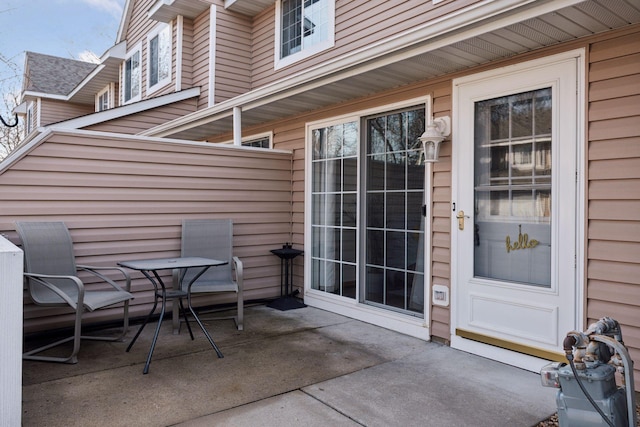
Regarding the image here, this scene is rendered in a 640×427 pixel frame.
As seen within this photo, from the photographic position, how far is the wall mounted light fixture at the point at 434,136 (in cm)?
362

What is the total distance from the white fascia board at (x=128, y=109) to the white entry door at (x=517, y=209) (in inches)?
206

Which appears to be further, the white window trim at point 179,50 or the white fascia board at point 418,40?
the white window trim at point 179,50

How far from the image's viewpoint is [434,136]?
11.8ft

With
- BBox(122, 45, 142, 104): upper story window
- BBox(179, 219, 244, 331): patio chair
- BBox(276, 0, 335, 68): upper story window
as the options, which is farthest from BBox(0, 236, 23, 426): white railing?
BBox(122, 45, 142, 104): upper story window

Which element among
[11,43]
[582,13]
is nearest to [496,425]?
[582,13]

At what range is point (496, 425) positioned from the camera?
2.36 m

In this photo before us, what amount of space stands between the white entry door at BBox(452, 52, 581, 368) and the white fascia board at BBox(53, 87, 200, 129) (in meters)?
5.23

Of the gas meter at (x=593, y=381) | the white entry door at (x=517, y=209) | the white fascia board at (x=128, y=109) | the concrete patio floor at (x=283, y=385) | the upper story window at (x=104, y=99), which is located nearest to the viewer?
the gas meter at (x=593, y=381)

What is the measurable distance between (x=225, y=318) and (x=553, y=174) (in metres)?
3.07

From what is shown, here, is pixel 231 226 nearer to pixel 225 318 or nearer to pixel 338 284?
pixel 225 318

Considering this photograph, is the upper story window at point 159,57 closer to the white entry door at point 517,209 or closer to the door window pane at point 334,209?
the door window pane at point 334,209

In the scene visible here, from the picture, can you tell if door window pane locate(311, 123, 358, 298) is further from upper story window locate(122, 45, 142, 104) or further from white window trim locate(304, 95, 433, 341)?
upper story window locate(122, 45, 142, 104)

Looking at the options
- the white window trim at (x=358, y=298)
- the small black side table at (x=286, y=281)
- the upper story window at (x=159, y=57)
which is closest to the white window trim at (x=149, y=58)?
the upper story window at (x=159, y=57)

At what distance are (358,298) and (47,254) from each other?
277 centimetres
